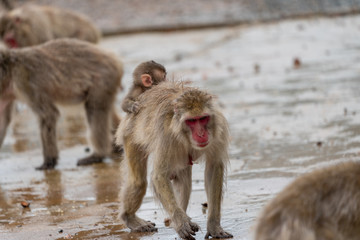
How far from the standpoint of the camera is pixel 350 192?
156 inches

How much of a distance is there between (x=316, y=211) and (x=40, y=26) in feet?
36.0

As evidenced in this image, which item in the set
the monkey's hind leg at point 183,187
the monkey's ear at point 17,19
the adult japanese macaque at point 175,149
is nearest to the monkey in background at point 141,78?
the adult japanese macaque at point 175,149

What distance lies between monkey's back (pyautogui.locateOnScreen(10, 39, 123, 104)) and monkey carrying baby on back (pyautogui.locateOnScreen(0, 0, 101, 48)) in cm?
412

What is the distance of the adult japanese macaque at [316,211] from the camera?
382 cm

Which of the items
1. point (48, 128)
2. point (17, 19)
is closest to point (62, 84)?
point (48, 128)

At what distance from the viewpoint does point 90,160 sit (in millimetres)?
8734

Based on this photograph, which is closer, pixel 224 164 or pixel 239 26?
pixel 224 164

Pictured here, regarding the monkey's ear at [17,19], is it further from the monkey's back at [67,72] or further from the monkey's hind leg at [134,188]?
the monkey's hind leg at [134,188]

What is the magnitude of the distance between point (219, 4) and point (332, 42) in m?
10.9

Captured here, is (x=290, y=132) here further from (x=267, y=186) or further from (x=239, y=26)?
(x=239, y=26)

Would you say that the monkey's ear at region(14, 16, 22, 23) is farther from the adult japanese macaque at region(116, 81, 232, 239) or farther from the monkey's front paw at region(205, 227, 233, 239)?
the monkey's front paw at region(205, 227, 233, 239)

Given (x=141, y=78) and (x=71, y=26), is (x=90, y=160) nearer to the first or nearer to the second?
(x=141, y=78)

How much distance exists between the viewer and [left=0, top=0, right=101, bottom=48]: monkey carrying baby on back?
13.1 m

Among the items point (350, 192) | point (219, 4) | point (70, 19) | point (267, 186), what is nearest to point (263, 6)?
point (219, 4)
